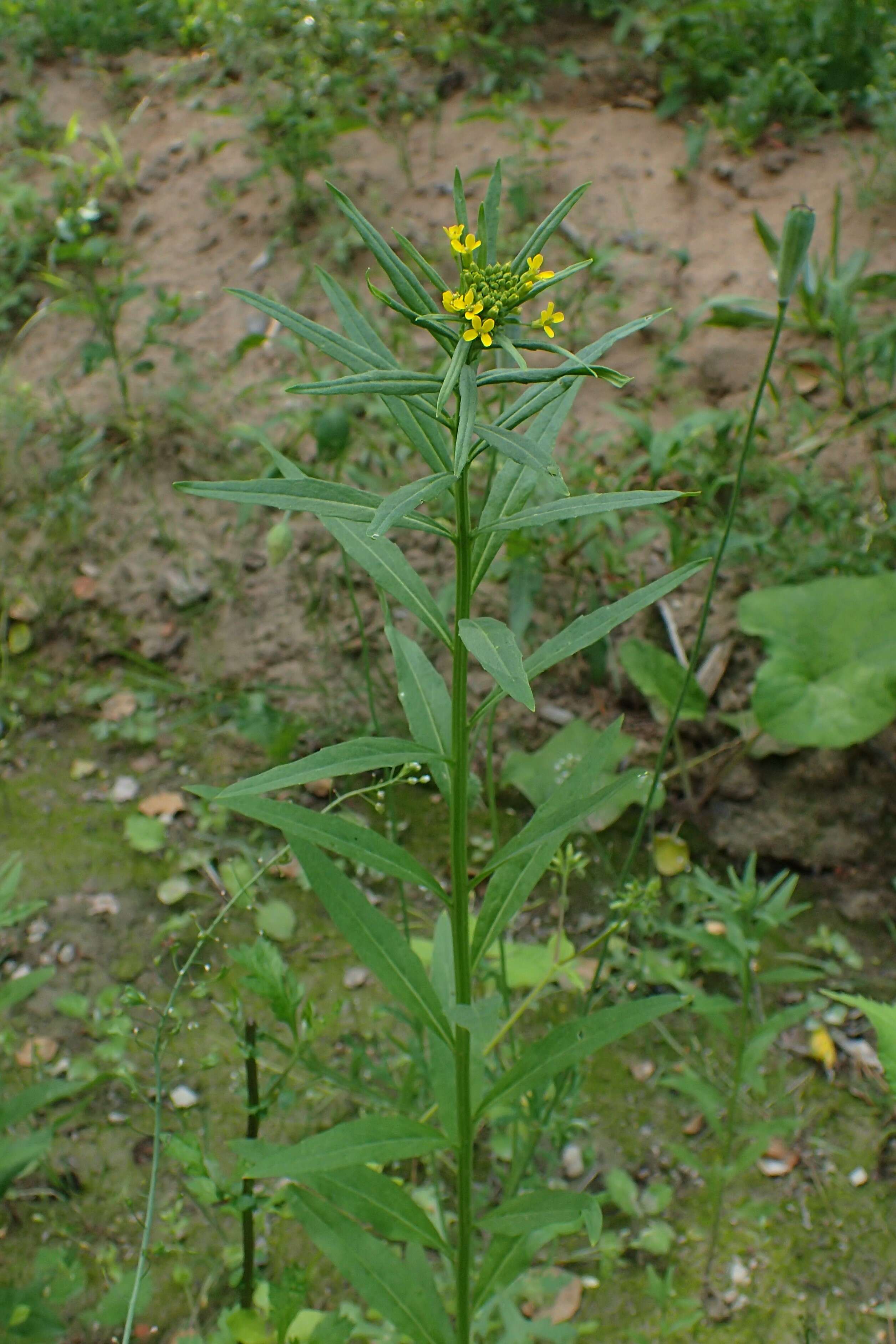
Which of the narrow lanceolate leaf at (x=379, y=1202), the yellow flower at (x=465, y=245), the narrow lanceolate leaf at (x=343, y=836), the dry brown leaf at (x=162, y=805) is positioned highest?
the yellow flower at (x=465, y=245)

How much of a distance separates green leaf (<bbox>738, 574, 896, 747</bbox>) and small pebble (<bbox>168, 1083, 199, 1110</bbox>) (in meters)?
1.51

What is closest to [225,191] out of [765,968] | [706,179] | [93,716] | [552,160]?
[552,160]

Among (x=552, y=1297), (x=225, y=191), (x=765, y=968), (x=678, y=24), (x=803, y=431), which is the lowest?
(x=552, y=1297)

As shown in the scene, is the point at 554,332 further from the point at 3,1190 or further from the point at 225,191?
the point at 225,191

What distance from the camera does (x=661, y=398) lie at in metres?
3.38

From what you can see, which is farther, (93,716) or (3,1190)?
(93,716)

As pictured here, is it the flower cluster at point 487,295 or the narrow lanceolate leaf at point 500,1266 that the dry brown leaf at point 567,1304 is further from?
the flower cluster at point 487,295

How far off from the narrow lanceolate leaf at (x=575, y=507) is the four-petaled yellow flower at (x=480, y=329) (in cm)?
18

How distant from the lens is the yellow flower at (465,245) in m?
1.09

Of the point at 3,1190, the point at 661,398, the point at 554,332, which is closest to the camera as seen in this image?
the point at 554,332

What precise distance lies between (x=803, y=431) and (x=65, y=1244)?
9.17 feet

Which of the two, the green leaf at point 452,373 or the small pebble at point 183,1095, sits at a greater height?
the green leaf at point 452,373

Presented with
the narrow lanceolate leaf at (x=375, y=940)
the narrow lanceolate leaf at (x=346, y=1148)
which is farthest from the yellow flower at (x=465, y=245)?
the narrow lanceolate leaf at (x=346, y=1148)

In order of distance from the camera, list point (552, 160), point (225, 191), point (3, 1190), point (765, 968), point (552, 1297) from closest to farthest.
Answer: point (3, 1190)
point (552, 1297)
point (765, 968)
point (552, 160)
point (225, 191)
